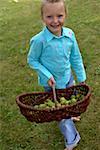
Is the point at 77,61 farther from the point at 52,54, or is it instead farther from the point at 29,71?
the point at 29,71

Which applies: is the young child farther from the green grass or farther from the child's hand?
the green grass

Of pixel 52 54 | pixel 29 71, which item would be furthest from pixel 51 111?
pixel 29 71

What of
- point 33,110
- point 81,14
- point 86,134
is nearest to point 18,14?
point 81,14

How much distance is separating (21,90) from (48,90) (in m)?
1.62

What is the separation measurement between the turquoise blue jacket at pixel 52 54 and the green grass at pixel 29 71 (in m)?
0.82

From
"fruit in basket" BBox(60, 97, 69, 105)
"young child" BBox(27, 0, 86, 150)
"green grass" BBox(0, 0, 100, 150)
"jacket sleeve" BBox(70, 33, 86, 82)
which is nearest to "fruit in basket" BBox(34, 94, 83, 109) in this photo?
"fruit in basket" BBox(60, 97, 69, 105)

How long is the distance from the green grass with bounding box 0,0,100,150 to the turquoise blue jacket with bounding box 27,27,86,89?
823mm

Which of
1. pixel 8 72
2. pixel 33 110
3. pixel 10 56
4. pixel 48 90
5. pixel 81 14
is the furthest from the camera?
pixel 81 14

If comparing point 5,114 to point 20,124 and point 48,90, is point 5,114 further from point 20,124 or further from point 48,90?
point 48,90

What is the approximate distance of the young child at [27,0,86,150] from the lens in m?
3.68

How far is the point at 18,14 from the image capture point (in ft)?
32.3

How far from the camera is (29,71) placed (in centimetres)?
639

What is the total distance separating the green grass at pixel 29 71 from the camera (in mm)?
4535

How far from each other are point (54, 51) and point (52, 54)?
0.12 ft
